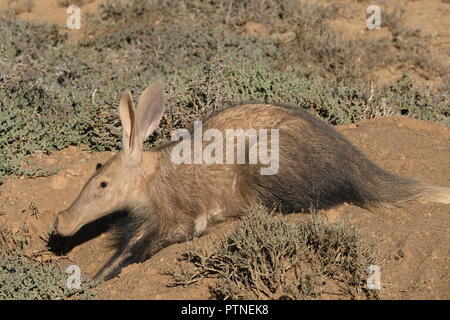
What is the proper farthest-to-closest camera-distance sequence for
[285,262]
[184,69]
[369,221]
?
[184,69], [369,221], [285,262]

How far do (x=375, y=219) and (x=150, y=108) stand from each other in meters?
1.86

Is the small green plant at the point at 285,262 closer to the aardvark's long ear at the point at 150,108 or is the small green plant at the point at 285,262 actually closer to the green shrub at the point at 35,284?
the green shrub at the point at 35,284

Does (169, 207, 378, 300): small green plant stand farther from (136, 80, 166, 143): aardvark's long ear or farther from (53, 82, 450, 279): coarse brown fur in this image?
(136, 80, 166, 143): aardvark's long ear

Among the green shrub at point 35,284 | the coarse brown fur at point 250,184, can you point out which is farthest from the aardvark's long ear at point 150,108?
the green shrub at point 35,284

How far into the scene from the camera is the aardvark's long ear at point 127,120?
4.82m

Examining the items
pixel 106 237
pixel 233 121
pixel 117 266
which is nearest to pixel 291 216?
pixel 233 121

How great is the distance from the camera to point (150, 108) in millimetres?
5082

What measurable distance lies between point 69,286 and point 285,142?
1.94 metres

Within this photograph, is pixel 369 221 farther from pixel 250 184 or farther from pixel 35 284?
pixel 35 284

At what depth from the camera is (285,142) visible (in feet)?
17.0

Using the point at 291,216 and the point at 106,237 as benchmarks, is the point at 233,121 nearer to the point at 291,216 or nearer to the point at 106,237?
the point at 291,216

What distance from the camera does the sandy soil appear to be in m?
4.22

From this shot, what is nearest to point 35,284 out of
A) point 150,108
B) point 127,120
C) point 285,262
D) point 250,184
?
point 127,120

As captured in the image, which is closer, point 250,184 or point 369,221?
point 369,221
